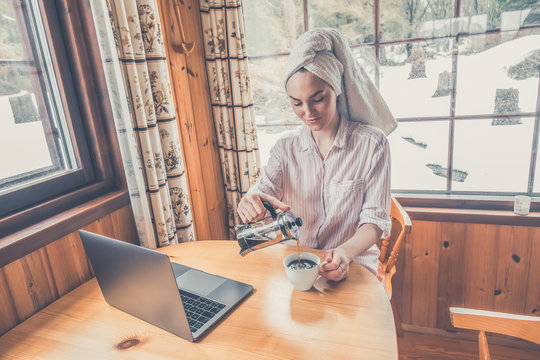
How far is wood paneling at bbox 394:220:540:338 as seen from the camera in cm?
166

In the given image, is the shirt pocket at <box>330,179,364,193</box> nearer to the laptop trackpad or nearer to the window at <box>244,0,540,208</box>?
the laptop trackpad

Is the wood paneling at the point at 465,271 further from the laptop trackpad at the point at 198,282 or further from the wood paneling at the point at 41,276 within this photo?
the wood paneling at the point at 41,276

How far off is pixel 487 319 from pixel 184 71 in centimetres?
162

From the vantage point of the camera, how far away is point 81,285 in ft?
3.70

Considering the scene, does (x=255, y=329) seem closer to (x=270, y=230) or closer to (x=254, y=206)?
(x=270, y=230)

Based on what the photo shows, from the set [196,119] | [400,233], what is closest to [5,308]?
[196,119]

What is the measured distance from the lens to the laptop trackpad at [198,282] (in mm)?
1011

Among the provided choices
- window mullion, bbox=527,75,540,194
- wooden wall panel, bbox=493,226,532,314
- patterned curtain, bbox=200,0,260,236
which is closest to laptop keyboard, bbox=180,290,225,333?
patterned curtain, bbox=200,0,260,236

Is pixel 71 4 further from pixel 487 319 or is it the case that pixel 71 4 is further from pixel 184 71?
pixel 487 319

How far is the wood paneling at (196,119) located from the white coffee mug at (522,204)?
154cm

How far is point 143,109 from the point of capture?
1.32m

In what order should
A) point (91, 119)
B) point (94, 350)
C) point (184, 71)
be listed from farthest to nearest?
point (184, 71) < point (91, 119) < point (94, 350)

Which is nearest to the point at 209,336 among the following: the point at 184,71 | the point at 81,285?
the point at 81,285

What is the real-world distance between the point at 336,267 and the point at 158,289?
48 cm
